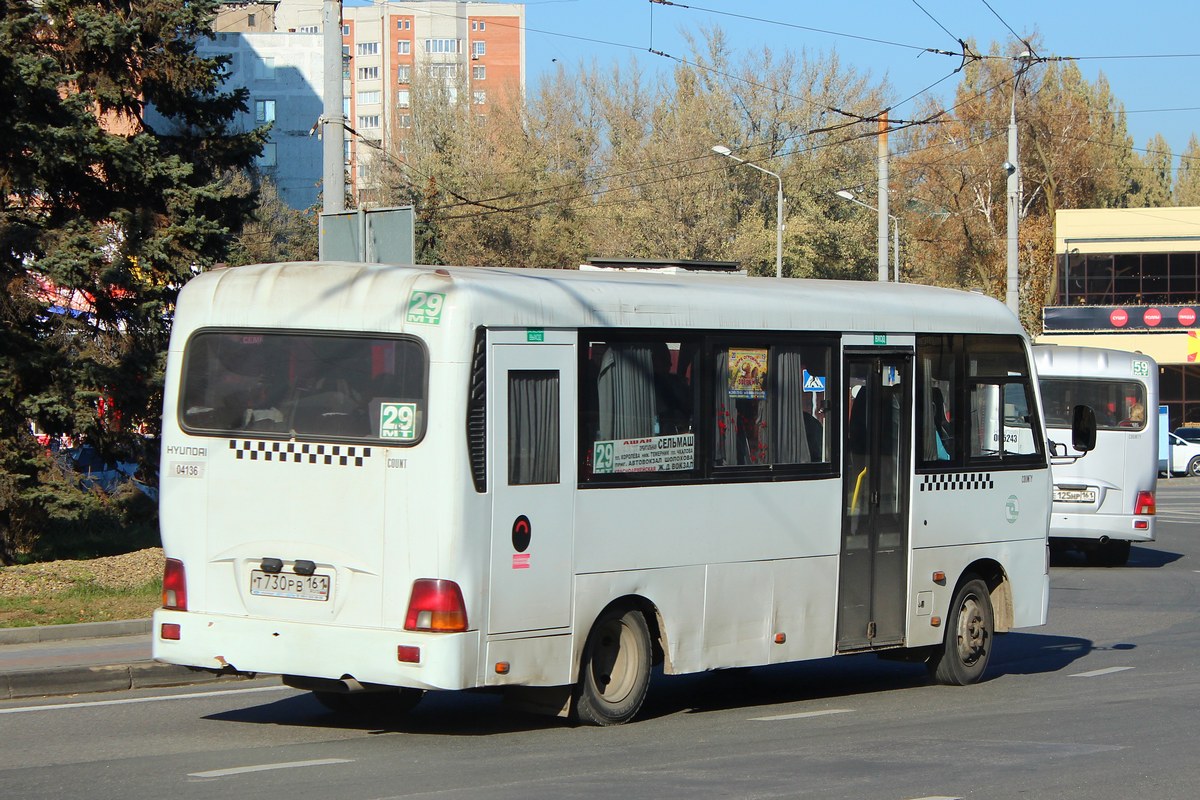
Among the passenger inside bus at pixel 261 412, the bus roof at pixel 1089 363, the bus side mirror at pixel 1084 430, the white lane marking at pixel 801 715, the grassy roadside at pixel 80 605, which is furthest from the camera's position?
the bus roof at pixel 1089 363

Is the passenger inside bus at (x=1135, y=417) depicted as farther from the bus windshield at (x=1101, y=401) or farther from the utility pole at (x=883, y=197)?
the utility pole at (x=883, y=197)

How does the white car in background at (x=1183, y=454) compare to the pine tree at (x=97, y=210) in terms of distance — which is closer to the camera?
the pine tree at (x=97, y=210)

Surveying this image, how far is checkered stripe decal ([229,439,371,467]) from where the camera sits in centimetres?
831

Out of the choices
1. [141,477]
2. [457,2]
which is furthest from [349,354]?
[457,2]

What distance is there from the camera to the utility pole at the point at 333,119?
51.4 ft

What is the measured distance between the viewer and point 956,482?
37.0 feet

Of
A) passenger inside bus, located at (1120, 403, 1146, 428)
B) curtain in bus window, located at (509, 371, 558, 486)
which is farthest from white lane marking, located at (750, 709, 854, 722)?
passenger inside bus, located at (1120, 403, 1146, 428)

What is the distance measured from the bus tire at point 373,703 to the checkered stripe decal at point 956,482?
387 cm

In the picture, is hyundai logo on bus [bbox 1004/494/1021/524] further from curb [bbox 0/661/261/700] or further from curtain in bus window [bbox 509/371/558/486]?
curb [bbox 0/661/261/700]

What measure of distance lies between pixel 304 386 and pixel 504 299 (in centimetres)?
119

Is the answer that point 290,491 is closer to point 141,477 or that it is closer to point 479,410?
point 479,410

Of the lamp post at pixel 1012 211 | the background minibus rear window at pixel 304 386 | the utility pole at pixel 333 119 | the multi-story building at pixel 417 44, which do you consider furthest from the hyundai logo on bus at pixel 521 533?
the multi-story building at pixel 417 44

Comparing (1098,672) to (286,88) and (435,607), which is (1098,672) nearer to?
Answer: (435,607)

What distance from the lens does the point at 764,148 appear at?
63188 millimetres
